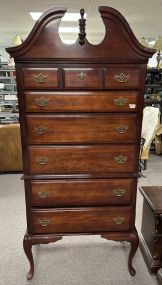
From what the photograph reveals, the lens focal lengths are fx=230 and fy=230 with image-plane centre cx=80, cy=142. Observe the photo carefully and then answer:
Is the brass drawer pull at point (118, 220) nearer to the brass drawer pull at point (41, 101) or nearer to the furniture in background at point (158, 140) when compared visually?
the brass drawer pull at point (41, 101)

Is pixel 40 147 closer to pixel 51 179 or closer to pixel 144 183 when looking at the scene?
pixel 51 179

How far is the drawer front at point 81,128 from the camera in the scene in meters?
1.50

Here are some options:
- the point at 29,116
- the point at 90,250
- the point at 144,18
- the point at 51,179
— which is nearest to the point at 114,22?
the point at 29,116

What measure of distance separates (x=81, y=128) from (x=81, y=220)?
0.68 metres

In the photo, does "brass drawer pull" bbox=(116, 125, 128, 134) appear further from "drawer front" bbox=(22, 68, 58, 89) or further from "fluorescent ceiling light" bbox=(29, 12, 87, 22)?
"fluorescent ceiling light" bbox=(29, 12, 87, 22)

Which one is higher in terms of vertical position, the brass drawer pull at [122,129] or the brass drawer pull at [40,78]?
the brass drawer pull at [40,78]

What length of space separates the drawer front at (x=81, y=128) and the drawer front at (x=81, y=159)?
0.18 ft

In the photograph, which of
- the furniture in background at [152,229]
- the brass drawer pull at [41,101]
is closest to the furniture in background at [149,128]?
the furniture in background at [152,229]

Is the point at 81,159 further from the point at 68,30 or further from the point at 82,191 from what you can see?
the point at 68,30

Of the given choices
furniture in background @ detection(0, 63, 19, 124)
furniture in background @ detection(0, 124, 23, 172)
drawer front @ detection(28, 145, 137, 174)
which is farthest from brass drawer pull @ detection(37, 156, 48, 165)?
furniture in background @ detection(0, 63, 19, 124)

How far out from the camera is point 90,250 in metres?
2.15

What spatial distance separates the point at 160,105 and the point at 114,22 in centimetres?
453

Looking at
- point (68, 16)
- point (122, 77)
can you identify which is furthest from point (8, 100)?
point (122, 77)

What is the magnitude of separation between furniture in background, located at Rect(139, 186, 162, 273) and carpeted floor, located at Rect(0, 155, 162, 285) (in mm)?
88
